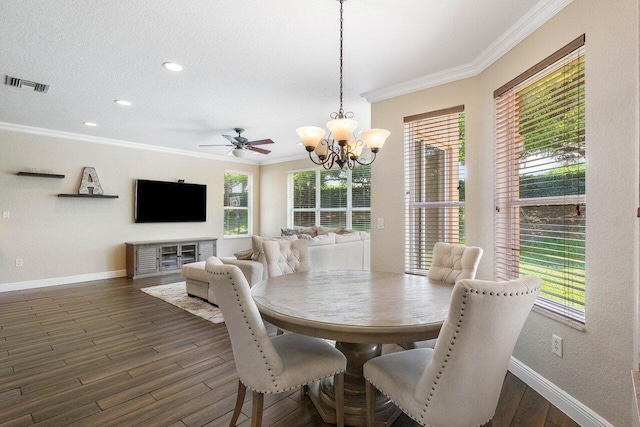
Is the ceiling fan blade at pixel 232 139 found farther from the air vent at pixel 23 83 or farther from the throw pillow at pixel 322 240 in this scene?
the air vent at pixel 23 83

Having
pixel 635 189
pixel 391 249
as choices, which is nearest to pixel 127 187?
pixel 391 249

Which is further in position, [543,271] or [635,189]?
[543,271]

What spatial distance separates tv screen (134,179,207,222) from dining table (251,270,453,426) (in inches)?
200

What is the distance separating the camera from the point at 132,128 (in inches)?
203

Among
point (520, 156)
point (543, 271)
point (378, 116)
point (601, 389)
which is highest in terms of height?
point (378, 116)

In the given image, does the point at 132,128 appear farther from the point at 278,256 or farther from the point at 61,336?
the point at 278,256

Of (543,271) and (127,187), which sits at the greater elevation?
(127,187)

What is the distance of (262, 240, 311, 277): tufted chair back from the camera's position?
2716 millimetres

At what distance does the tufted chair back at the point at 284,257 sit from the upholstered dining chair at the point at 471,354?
61.9 inches

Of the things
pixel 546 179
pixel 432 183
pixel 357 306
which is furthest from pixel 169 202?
pixel 546 179

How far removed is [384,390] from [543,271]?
1.58 metres

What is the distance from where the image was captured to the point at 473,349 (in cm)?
120

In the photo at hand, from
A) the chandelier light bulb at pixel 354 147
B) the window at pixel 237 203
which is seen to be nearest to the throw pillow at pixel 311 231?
the window at pixel 237 203

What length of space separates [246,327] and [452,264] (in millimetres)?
1670
